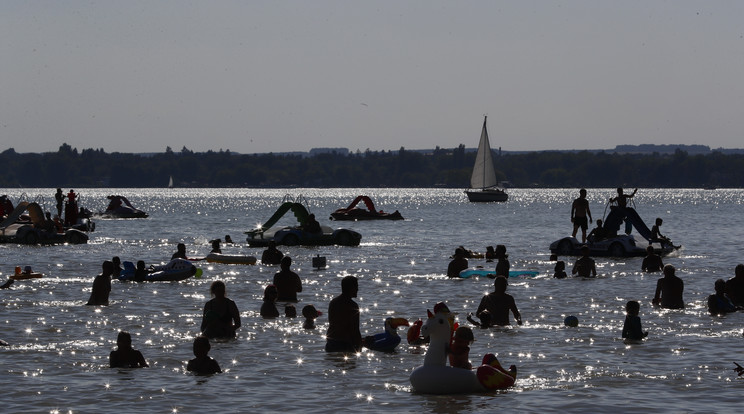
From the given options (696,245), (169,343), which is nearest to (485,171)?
(696,245)

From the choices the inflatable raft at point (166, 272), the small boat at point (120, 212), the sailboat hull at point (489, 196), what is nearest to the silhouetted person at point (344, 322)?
the inflatable raft at point (166, 272)

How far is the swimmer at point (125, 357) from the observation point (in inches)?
731

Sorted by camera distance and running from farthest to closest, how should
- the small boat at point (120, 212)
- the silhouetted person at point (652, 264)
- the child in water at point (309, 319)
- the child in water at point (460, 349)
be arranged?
the small boat at point (120, 212) → the silhouetted person at point (652, 264) → the child in water at point (309, 319) → the child in water at point (460, 349)

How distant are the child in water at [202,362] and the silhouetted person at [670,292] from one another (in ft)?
41.2

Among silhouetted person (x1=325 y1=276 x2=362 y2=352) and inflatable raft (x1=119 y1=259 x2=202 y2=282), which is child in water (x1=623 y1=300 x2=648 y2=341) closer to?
silhouetted person (x1=325 y1=276 x2=362 y2=352)

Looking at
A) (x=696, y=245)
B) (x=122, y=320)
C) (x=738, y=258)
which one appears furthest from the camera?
(x=696, y=245)

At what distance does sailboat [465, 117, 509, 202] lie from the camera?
139 metres

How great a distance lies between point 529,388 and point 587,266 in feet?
65.8

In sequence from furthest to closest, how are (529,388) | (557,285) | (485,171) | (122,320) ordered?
(485,171), (557,285), (122,320), (529,388)

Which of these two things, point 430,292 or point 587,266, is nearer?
point 430,292

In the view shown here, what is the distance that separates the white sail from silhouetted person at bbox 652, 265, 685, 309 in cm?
10961

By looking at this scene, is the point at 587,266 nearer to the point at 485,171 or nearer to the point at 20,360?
the point at 20,360

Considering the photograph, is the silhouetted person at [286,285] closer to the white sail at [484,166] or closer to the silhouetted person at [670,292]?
the silhouetted person at [670,292]

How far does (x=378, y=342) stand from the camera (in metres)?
20.3
